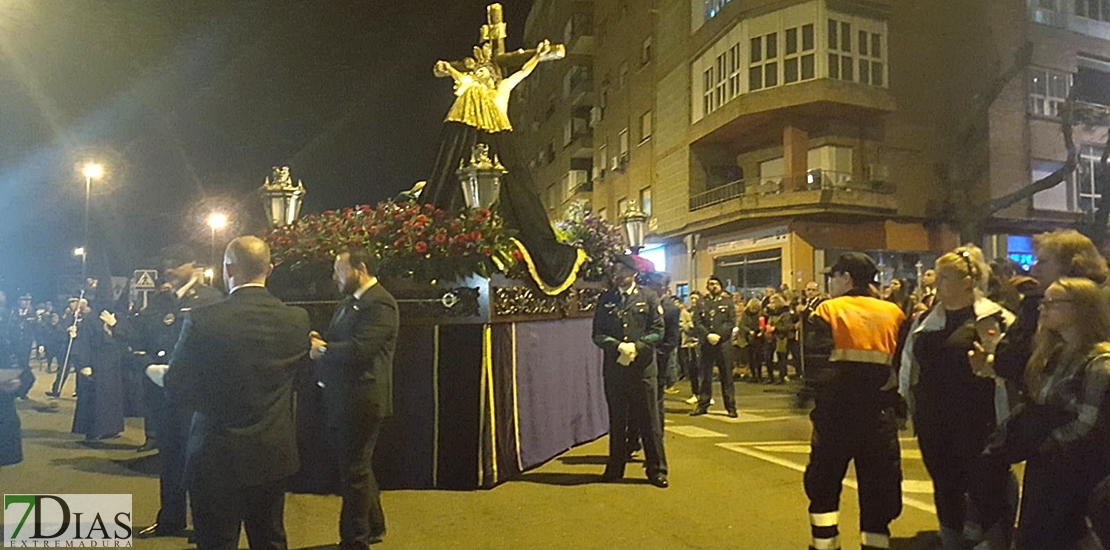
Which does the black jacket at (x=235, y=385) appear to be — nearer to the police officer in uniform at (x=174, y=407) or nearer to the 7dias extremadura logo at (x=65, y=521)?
the police officer in uniform at (x=174, y=407)

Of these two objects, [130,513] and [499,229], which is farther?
[499,229]

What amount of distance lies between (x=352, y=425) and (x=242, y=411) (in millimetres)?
1530

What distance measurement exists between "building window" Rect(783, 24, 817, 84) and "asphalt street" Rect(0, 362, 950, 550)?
17.1 m

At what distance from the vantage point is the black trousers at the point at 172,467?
5.46 meters

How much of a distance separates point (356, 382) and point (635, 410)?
3.07 metres

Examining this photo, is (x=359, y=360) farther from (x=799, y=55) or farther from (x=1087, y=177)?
(x=1087, y=177)

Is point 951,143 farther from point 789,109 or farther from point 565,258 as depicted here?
point 565,258

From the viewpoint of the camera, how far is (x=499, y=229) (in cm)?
725

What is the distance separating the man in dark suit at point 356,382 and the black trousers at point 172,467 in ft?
4.02

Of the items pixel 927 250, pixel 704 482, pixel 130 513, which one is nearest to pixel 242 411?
pixel 130 513

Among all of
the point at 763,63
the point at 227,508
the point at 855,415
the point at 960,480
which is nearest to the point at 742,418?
the point at 960,480

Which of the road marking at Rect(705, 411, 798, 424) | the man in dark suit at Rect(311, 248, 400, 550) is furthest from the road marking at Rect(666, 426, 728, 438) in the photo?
the man in dark suit at Rect(311, 248, 400, 550)

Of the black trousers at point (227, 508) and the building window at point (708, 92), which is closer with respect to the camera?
the black trousers at point (227, 508)

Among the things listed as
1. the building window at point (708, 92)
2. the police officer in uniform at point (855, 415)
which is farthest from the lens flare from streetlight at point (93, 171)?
the police officer in uniform at point (855, 415)
